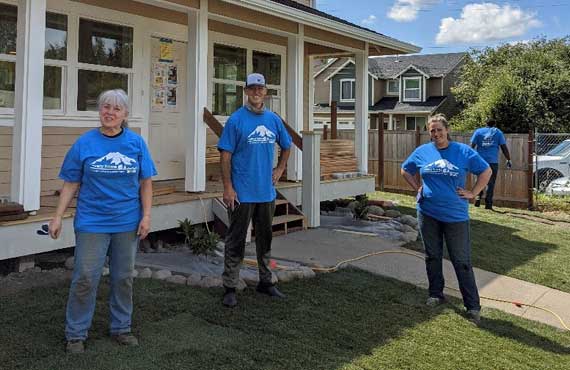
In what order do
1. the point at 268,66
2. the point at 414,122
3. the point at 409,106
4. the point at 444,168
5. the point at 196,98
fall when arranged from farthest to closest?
the point at 414,122 < the point at 409,106 < the point at 268,66 < the point at 196,98 < the point at 444,168

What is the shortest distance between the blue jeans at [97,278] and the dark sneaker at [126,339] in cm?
3

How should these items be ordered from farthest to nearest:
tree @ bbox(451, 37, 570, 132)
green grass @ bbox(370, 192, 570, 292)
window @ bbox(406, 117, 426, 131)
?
window @ bbox(406, 117, 426, 131) < tree @ bbox(451, 37, 570, 132) < green grass @ bbox(370, 192, 570, 292)

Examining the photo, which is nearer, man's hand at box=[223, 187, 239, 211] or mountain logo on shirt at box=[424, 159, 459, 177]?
man's hand at box=[223, 187, 239, 211]

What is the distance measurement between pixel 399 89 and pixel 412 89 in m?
0.86

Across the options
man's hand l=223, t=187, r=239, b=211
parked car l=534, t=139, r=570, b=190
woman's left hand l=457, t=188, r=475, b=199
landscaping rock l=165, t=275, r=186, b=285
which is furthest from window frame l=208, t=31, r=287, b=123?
parked car l=534, t=139, r=570, b=190

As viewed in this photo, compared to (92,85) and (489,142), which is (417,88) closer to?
(489,142)

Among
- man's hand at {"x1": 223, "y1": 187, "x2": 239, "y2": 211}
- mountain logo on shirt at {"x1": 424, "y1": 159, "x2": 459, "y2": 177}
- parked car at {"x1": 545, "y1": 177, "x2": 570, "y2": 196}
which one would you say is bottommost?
man's hand at {"x1": 223, "y1": 187, "x2": 239, "y2": 211}

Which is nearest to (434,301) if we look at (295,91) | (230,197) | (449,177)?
(449,177)

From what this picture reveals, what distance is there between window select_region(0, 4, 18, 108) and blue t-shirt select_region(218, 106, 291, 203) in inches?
128

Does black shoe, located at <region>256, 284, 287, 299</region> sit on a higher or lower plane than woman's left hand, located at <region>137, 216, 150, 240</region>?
lower

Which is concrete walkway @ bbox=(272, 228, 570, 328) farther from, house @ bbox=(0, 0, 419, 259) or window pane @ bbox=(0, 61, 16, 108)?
window pane @ bbox=(0, 61, 16, 108)

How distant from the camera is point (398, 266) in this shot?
682 cm

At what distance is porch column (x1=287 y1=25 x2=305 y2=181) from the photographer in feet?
30.4

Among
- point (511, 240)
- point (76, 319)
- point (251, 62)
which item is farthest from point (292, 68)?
point (76, 319)
